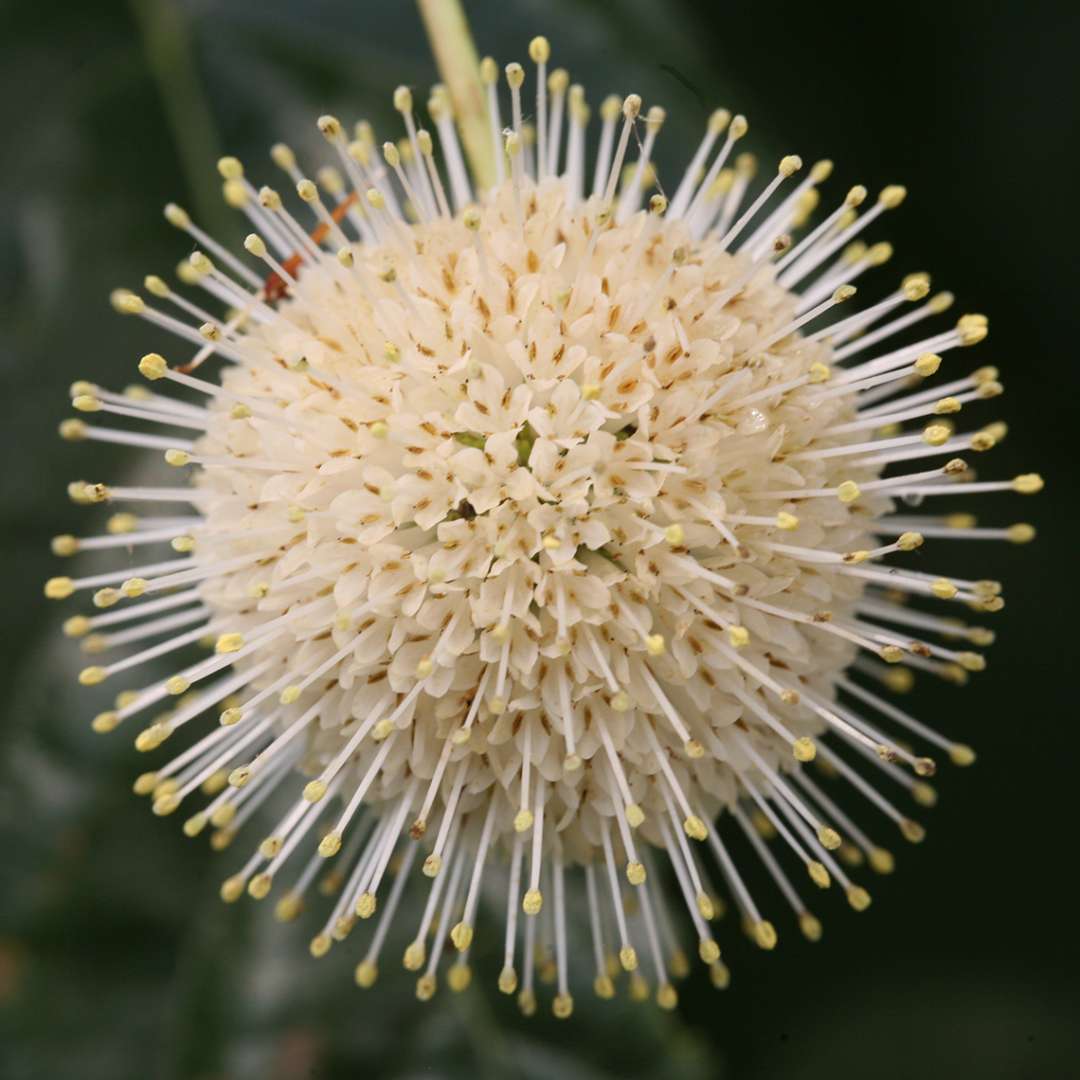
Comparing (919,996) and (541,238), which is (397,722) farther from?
(919,996)

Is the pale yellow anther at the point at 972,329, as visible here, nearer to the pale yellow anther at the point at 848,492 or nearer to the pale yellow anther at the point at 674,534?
the pale yellow anther at the point at 848,492

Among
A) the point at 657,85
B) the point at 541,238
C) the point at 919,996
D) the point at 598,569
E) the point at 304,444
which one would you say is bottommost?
the point at 919,996

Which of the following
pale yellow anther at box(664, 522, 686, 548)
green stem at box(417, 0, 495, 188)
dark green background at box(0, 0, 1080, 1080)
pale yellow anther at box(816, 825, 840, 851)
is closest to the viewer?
pale yellow anther at box(664, 522, 686, 548)

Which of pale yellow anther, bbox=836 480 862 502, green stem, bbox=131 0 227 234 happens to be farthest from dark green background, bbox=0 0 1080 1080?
pale yellow anther, bbox=836 480 862 502

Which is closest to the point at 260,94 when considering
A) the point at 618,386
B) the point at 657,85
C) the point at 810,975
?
the point at 657,85

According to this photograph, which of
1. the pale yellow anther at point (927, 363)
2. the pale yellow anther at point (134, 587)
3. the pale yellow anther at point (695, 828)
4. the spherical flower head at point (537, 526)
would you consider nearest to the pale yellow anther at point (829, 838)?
the spherical flower head at point (537, 526)

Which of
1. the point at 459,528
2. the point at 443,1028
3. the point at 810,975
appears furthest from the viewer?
the point at 810,975

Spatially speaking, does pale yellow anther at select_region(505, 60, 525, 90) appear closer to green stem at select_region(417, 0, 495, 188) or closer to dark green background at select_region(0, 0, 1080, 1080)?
green stem at select_region(417, 0, 495, 188)
